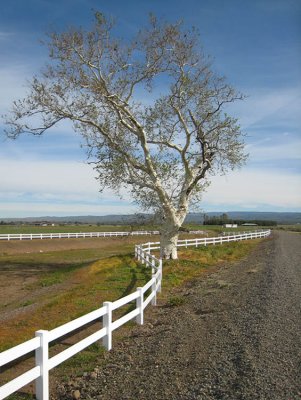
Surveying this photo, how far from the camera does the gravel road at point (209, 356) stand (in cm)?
664

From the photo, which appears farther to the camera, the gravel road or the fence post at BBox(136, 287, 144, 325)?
the fence post at BBox(136, 287, 144, 325)

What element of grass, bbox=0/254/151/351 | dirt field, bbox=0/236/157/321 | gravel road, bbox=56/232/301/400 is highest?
gravel road, bbox=56/232/301/400

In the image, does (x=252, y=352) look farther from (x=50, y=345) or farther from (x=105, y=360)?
(x=50, y=345)

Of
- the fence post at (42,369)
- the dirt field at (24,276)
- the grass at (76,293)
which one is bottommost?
the dirt field at (24,276)

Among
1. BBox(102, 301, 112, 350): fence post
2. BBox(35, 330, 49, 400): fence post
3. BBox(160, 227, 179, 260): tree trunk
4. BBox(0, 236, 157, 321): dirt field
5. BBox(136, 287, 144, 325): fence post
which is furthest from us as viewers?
BBox(160, 227, 179, 260): tree trunk

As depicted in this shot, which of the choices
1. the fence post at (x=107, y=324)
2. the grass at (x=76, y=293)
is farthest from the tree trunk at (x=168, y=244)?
the fence post at (x=107, y=324)

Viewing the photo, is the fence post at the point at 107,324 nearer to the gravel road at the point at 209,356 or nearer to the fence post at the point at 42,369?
the gravel road at the point at 209,356

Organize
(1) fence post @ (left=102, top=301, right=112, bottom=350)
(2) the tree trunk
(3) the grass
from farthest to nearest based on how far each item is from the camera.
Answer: (2) the tree trunk
(3) the grass
(1) fence post @ (left=102, top=301, right=112, bottom=350)

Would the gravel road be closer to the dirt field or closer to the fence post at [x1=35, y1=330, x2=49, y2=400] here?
the fence post at [x1=35, y1=330, x2=49, y2=400]

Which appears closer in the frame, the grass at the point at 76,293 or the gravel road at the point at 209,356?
the gravel road at the point at 209,356

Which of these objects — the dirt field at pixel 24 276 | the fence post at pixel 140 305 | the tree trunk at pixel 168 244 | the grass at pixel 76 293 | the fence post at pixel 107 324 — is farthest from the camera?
the tree trunk at pixel 168 244

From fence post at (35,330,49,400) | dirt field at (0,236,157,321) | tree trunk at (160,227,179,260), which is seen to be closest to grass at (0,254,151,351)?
dirt field at (0,236,157,321)

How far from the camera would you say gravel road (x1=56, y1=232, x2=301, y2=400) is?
664 centimetres

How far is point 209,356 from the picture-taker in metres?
8.16
